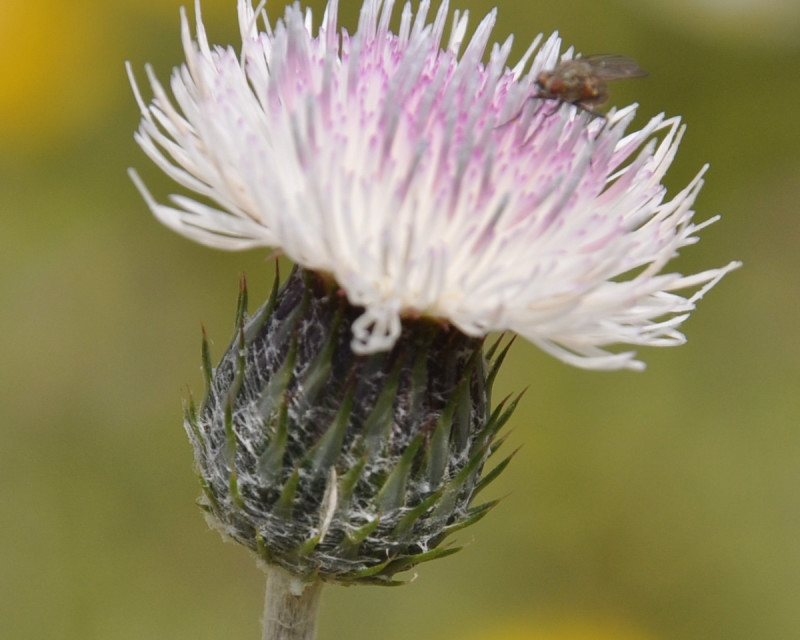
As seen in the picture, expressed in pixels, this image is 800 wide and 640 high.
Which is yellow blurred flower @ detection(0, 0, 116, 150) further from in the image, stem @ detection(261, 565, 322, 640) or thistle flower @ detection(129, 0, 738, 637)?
stem @ detection(261, 565, 322, 640)

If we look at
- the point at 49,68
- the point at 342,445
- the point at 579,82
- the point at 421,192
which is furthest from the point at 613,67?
the point at 49,68

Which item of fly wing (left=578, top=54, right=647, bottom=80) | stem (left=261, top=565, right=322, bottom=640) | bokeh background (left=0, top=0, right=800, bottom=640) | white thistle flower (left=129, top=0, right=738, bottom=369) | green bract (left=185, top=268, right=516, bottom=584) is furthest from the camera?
bokeh background (left=0, top=0, right=800, bottom=640)

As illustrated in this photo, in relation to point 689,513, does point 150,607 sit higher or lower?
lower

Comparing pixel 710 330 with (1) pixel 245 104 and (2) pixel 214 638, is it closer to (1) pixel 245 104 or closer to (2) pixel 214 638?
(2) pixel 214 638

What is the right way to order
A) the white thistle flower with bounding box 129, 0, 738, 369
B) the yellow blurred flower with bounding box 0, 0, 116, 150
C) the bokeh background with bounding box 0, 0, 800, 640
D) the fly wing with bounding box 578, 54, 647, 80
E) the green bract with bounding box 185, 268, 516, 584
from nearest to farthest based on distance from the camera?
1. the white thistle flower with bounding box 129, 0, 738, 369
2. the green bract with bounding box 185, 268, 516, 584
3. the fly wing with bounding box 578, 54, 647, 80
4. the bokeh background with bounding box 0, 0, 800, 640
5. the yellow blurred flower with bounding box 0, 0, 116, 150

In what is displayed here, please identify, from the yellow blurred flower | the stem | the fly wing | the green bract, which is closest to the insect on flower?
the fly wing

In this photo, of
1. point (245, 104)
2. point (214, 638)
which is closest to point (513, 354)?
point (214, 638)

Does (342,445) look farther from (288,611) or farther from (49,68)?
(49,68)

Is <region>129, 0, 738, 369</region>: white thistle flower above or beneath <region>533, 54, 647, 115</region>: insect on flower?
beneath
